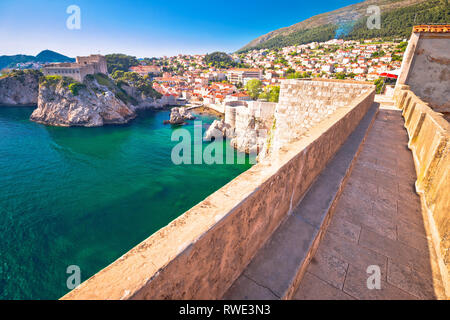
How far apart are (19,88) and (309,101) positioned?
7307cm

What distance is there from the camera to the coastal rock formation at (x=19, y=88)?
2040 inches

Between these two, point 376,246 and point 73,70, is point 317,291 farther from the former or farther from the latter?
point 73,70

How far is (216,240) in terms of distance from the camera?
150 cm

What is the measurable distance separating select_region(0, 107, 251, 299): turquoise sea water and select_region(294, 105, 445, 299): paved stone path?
13.8m

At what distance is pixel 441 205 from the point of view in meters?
2.82

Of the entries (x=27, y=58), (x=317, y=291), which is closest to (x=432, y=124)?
(x=317, y=291)

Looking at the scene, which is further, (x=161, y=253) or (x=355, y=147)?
(x=355, y=147)

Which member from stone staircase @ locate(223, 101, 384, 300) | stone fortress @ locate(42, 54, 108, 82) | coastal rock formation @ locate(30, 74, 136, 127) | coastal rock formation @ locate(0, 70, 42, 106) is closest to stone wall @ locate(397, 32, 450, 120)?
stone staircase @ locate(223, 101, 384, 300)

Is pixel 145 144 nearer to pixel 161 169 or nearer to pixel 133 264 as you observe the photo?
pixel 161 169

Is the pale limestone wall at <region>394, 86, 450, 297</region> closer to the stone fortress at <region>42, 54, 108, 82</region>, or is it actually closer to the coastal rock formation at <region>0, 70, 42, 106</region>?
the stone fortress at <region>42, 54, 108, 82</region>

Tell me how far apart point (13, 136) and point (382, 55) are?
117 metres

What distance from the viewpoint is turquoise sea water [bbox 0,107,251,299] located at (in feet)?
41.9
